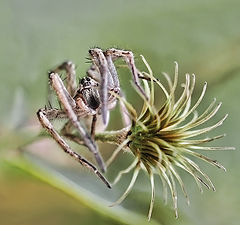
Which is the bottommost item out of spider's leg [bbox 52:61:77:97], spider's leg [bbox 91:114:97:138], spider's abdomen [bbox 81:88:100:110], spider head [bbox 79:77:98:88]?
spider's leg [bbox 91:114:97:138]

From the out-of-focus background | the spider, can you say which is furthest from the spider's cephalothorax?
the out-of-focus background

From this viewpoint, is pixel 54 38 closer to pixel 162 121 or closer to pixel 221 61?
pixel 221 61

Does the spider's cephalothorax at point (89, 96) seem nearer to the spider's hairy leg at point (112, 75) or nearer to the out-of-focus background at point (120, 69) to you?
the spider's hairy leg at point (112, 75)

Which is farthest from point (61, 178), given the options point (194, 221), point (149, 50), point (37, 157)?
point (149, 50)

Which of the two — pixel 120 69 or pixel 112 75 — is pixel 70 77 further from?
pixel 120 69

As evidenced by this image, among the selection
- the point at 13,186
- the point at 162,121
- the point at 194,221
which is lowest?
the point at 194,221

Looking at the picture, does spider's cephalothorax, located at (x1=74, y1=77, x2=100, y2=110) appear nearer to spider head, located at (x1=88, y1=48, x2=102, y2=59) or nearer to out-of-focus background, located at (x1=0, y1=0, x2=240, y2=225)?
spider head, located at (x1=88, y1=48, x2=102, y2=59)
